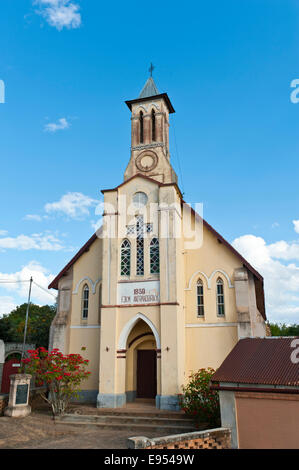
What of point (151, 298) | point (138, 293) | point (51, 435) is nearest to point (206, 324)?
point (151, 298)

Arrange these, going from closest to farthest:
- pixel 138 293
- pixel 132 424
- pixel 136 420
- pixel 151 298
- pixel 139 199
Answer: pixel 132 424, pixel 136 420, pixel 151 298, pixel 138 293, pixel 139 199

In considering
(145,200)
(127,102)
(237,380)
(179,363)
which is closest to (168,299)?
(179,363)

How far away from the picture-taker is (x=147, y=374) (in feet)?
63.8

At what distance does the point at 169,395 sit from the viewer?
1583 cm

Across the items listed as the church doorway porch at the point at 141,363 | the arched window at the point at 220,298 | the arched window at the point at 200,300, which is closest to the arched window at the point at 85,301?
the church doorway porch at the point at 141,363

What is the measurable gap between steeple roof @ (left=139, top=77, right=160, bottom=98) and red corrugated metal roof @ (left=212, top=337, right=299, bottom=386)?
17.9m

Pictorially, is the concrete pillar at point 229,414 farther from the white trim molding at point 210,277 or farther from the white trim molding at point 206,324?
the white trim molding at point 210,277

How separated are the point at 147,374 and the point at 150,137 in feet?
45.0

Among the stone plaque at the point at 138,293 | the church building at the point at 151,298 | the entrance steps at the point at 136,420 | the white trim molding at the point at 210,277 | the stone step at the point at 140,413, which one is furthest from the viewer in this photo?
the white trim molding at the point at 210,277

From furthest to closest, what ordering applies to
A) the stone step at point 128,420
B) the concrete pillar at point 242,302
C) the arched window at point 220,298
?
the arched window at point 220,298, the concrete pillar at point 242,302, the stone step at point 128,420

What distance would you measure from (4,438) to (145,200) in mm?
11882

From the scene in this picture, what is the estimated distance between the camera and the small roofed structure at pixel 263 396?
358 inches

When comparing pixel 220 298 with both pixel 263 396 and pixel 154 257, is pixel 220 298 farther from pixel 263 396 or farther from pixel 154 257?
pixel 263 396

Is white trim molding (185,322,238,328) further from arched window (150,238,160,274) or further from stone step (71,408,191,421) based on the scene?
stone step (71,408,191,421)
